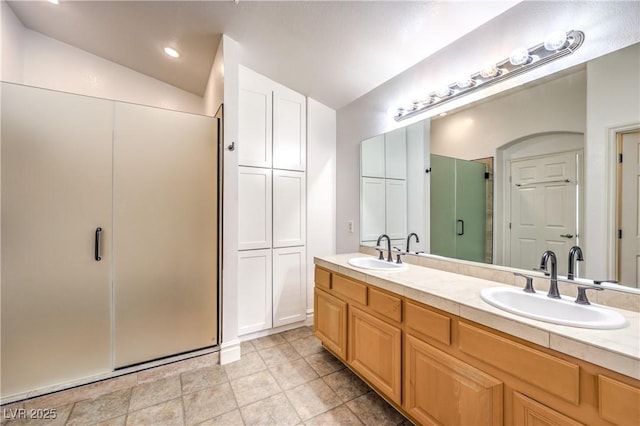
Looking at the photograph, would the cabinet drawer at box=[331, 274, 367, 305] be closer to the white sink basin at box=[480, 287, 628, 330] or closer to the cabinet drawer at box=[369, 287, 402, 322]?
the cabinet drawer at box=[369, 287, 402, 322]

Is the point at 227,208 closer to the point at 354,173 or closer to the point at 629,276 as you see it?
the point at 354,173

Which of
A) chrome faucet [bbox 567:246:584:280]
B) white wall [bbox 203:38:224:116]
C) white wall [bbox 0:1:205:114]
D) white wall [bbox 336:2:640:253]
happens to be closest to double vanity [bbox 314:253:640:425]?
chrome faucet [bbox 567:246:584:280]

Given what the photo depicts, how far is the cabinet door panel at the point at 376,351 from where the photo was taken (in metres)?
1.51

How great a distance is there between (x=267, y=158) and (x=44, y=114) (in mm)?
1600

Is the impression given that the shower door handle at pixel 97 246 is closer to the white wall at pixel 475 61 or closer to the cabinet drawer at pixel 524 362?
the white wall at pixel 475 61

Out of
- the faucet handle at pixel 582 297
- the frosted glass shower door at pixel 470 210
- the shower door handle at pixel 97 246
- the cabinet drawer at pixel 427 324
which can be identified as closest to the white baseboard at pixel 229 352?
the shower door handle at pixel 97 246

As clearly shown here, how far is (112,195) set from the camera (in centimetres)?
191

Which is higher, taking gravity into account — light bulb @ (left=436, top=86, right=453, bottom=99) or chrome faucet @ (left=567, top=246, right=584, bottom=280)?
light bulb @ (left=436, top=86, right=453, bottom=99)

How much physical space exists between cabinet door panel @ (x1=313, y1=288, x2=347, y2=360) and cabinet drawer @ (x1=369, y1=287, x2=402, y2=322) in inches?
13.2

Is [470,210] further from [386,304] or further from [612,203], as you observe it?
[386,304]

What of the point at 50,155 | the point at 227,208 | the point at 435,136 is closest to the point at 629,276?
the point at 435,136

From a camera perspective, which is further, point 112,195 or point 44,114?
point 112,195

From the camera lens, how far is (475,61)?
174 cm

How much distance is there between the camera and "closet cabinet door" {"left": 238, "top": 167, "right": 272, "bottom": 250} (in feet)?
8.27
